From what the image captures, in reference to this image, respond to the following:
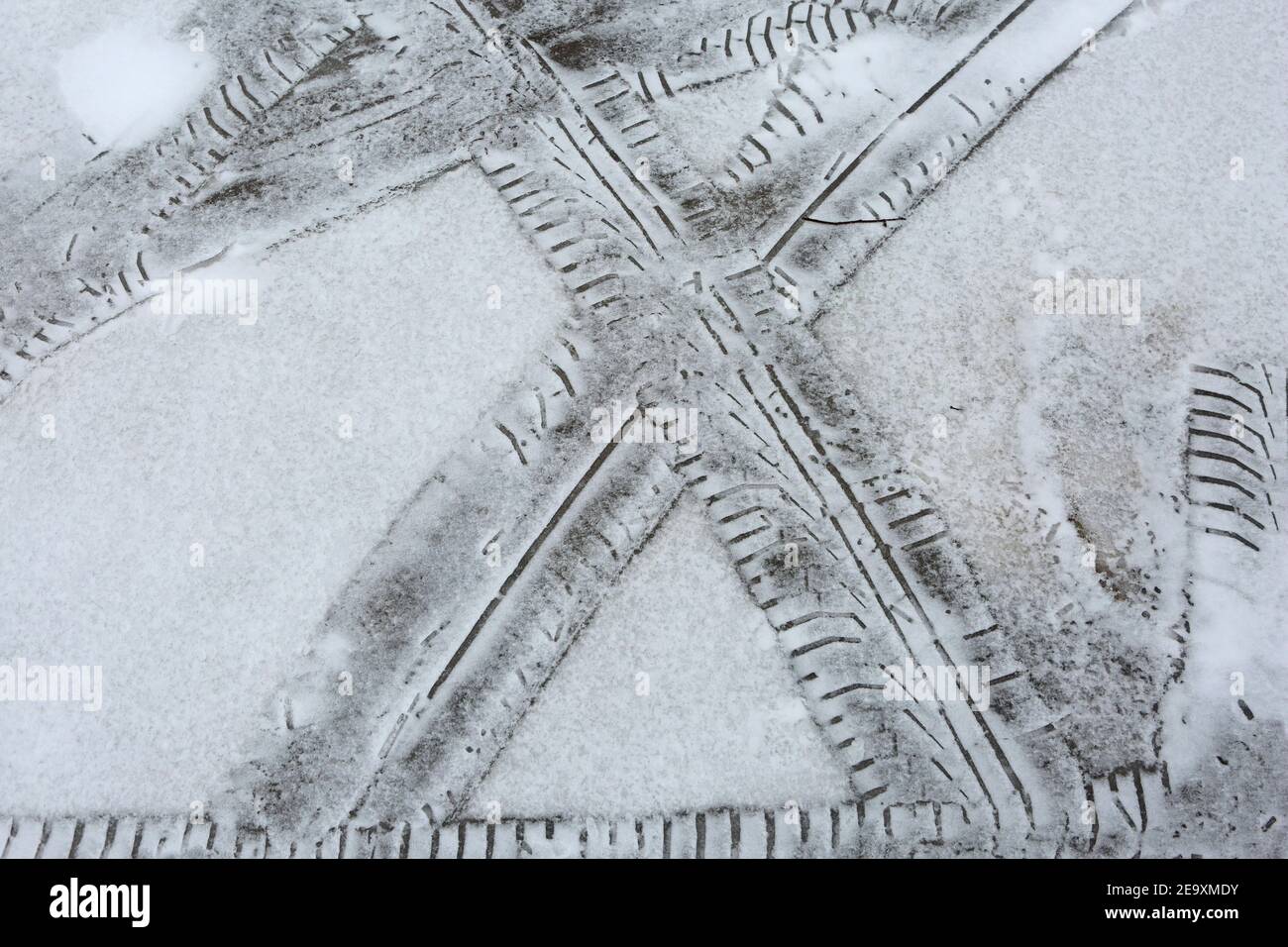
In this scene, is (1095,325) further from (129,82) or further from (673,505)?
(129,82)

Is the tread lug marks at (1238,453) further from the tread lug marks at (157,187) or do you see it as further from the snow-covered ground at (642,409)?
the tread lug marks at (157,187)

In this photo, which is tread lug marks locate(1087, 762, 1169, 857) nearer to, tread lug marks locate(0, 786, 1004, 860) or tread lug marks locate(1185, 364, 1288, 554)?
tread lug marks locate(0, 786, 1004, 860)

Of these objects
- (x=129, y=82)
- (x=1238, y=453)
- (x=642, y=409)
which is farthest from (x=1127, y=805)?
(x=129, y=82)

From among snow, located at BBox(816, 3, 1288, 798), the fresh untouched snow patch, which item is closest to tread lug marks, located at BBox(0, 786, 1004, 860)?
snow, located at BBox(816, 3, 1288, 798)

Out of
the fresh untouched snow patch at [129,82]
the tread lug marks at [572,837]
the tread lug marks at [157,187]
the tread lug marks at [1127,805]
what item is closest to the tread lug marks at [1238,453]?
the tread lug marks at [1127,805]

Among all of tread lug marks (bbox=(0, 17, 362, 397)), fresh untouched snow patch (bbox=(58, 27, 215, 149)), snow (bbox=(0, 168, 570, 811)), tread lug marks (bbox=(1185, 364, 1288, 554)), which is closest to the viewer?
snow (bbox=(0, 168, 570, 811))

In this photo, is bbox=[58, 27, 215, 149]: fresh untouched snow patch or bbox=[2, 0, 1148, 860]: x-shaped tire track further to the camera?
bbox=[58, 27, 215, 149]: fresh untouched snow patch
